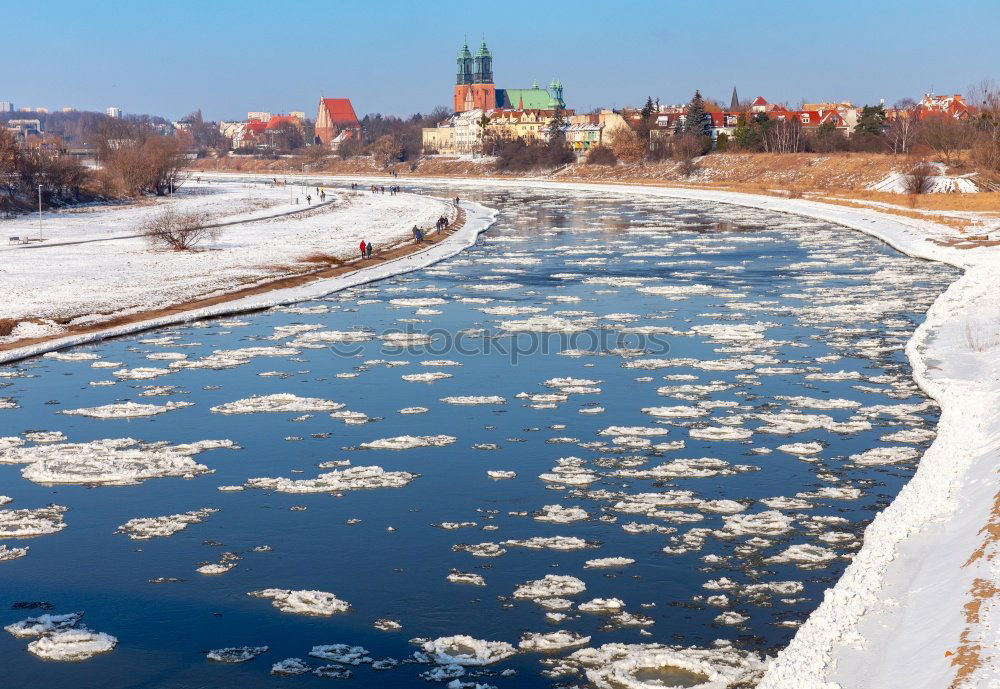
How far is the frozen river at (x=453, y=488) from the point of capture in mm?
9750

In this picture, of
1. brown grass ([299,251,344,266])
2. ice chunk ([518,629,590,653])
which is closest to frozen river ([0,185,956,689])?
ice chunk ([518,629,590,653])

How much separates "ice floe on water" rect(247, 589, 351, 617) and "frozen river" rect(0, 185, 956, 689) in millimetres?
41

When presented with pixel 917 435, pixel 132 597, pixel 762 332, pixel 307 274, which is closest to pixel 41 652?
pixel 132 597

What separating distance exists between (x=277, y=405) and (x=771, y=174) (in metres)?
90.1

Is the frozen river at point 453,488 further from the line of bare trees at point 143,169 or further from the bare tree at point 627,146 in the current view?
the bare tree at point 627,146

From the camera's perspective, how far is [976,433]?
15672 millimetres

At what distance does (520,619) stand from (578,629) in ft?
1.88

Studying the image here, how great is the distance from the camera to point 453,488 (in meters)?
14.0

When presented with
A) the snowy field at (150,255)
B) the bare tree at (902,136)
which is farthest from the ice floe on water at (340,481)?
the bare tree at (902,136)

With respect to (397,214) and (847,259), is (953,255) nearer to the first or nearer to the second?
(847,259)

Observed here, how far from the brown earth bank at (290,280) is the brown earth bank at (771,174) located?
110 feet

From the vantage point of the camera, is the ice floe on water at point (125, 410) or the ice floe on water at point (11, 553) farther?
the ice floe on water at point (125, 410)

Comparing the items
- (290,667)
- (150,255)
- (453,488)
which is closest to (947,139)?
(150,255)

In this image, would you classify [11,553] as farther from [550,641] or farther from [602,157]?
[602,157]
